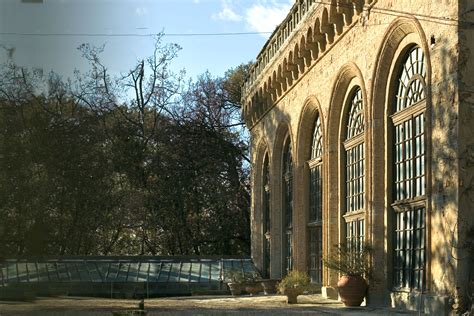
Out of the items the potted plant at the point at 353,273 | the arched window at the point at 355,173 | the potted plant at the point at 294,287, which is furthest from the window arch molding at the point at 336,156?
the potted plant at the point at 353,273

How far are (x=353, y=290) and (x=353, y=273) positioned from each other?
1.82 ft

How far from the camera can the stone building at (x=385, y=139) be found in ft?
41.9

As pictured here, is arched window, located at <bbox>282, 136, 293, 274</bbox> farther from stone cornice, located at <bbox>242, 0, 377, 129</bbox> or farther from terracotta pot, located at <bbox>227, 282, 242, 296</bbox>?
stone cornice, located at <bbox>242, 0, 377, 129</bbox>

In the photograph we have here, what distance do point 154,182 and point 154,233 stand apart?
3.16 metres

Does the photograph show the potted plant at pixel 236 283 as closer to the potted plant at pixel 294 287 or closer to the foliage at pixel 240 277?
the foliage at pixel 240 277

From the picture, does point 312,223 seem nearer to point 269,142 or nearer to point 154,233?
point 269,142

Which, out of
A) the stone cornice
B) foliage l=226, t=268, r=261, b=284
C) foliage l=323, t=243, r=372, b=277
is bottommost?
foliage l=226, t=268, r=261, b=284

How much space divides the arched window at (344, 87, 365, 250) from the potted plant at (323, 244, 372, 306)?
116 centimetres

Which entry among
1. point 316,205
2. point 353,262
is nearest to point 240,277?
point 316,205

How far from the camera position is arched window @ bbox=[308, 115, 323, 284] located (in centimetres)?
2367

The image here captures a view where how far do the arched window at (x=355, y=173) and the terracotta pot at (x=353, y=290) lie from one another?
5.97ft

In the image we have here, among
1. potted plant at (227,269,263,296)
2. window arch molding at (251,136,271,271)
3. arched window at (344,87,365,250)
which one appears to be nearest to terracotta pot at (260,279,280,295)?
potted plant at (227,269,263,296)

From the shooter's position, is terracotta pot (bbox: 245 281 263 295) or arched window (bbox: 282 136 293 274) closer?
terracotta pot (bbox: 245 281 263 295)

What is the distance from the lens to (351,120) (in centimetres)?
2045
